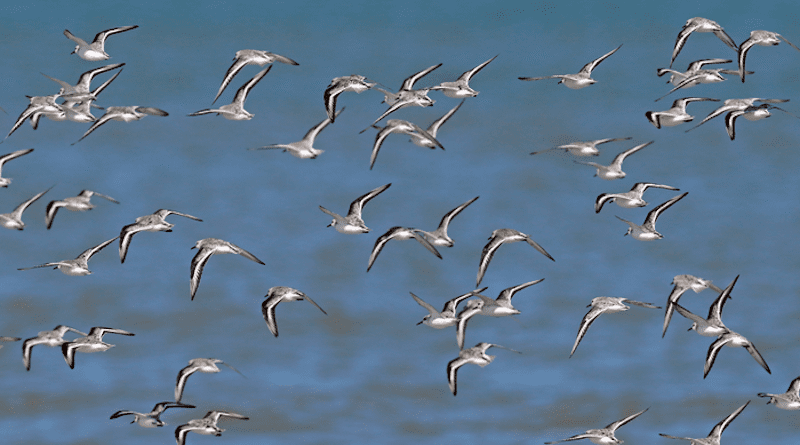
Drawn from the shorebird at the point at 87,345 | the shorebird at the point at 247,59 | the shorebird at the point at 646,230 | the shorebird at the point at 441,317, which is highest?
the shorebird at the point at 247,59

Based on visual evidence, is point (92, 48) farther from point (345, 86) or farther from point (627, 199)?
point (627, 199)

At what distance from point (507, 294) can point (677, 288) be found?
5610 millimetres

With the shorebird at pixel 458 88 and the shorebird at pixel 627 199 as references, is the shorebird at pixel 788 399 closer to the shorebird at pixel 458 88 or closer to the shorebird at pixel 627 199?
the shorebird at pixel 627 199

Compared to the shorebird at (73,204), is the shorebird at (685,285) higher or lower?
lower

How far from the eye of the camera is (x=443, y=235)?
28500 mm

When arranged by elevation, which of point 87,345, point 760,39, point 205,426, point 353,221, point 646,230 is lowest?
Answer: point 205,426

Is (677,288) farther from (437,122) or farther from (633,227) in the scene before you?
(437,122)

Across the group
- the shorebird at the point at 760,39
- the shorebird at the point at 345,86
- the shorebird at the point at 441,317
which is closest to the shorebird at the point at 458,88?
the shorebird at the point at 345,86

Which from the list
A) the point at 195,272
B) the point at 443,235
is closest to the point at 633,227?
the point at 443,235

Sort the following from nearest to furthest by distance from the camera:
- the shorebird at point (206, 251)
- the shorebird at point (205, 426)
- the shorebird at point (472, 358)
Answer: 1. the shorebird at point (206, 251)
2. the shorebird at point (472, 358)
3. the shorebird at point (205, 426)

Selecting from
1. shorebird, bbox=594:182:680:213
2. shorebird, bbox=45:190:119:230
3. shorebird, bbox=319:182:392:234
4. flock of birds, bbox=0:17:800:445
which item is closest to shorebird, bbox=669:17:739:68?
flock of birds, bbox=0:17:800:445

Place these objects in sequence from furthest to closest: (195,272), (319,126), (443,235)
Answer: (319,126) → (443,235) → (195,272)

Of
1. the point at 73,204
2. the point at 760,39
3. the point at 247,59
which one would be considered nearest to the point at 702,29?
the point at 760,39

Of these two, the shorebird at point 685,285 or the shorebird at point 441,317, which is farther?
the shorebird at point 685,285
